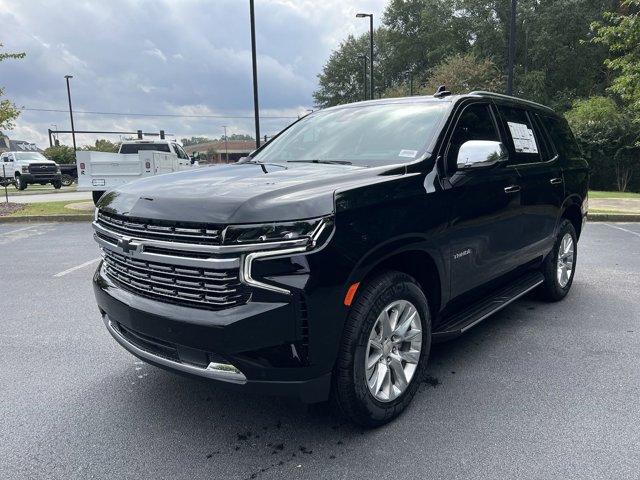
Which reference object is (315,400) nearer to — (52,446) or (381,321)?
(381,321)

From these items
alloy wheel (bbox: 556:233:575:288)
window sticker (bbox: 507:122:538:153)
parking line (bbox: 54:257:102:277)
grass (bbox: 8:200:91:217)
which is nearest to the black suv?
window sticker (bbox: 507:122:538:153)

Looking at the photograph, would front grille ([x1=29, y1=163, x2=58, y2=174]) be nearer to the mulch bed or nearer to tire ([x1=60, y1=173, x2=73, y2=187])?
tire ([x1=60, y1=173, x2=73, y2=187])

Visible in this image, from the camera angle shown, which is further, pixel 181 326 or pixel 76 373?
pixel 76 373

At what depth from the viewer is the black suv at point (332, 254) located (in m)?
2.35

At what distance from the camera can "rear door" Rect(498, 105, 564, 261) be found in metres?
4.15

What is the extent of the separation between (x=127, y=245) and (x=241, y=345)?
2.83 feet

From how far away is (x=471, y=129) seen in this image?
3.69 m

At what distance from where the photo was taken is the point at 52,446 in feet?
9.07

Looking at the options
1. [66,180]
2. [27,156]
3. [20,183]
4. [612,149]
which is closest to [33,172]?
[20,183]

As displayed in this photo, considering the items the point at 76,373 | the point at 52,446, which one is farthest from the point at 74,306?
the point at 52,446

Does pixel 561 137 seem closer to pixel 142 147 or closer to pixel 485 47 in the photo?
pixel 142 147

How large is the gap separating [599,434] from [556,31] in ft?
146

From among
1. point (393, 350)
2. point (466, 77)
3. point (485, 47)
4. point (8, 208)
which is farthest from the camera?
point (485, 47)

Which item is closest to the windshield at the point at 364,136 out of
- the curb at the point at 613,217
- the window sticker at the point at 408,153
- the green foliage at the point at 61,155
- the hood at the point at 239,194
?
the window sticker at the point at 408,153
